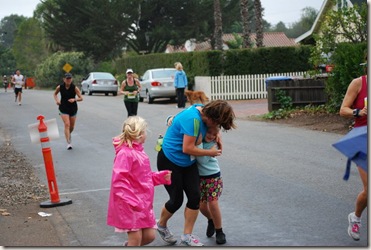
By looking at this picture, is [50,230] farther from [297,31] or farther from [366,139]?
[297,31]

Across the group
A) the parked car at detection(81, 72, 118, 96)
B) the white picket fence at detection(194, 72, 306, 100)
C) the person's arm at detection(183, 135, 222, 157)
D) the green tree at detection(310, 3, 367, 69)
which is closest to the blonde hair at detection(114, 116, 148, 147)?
the person's arm at detection(183, 135, 222, 157)

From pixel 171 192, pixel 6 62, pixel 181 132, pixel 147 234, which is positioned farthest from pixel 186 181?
pixel 6 62

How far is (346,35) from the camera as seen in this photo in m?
19.4

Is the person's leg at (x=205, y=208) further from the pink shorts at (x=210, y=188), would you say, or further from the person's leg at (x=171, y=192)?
the person's leg at (x=171, y=192)

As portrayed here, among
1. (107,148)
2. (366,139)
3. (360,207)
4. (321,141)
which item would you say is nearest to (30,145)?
(107,148)

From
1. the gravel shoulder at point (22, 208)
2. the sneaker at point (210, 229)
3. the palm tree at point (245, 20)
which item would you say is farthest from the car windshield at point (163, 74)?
the sneaker at point (210, 229)

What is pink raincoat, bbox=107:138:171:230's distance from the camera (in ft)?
19.5

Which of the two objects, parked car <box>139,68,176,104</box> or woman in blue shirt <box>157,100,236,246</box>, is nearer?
woman in blue shirt <box>157,100,236,246</box>

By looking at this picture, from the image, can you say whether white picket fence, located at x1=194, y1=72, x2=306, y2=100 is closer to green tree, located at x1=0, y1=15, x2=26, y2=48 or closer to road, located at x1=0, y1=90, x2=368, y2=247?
road, located at x1=0, y1=90, x2=368, y2=247

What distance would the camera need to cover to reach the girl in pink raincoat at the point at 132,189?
5.96 m

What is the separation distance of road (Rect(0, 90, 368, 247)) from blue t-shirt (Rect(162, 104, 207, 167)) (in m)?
0.95

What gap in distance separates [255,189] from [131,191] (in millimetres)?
4229

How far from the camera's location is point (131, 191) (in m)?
5.97

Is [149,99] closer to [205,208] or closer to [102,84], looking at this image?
[102,84]
